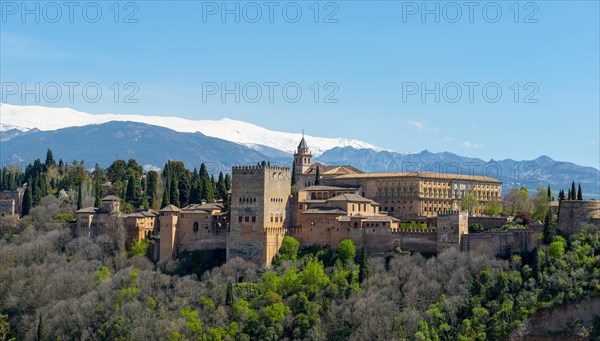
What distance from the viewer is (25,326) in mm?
66375

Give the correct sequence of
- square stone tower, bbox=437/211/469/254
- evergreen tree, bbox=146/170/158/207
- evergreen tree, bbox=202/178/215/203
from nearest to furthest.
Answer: square stone tower, bbox=437/211/469/254
evergreen tree, bbox=202/178/215/203
evergreen tree, bbox=146/170/158/207

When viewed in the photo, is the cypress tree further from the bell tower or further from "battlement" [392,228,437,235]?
"battlement" [392,228,437,235]

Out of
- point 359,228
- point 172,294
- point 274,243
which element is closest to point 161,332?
point 172,294

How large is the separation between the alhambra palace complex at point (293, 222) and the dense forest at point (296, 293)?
110cm

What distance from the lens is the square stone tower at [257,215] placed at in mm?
66625

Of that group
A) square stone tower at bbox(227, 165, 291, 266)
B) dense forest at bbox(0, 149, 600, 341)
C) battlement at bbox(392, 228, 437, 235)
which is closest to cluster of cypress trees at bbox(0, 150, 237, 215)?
square stone tower at bbox(227, 165, 291, 266)

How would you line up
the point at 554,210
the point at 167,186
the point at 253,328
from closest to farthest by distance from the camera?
the point at 253,328 → the point at 554,210 → the point at 167,186

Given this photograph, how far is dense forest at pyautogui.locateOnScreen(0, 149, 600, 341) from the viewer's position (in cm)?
5684

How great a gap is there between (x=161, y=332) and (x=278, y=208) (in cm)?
1374

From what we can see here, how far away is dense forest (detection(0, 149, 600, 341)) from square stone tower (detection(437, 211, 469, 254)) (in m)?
1.30

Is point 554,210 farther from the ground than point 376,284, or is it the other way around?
point 554,210

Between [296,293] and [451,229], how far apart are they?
38.6 feet

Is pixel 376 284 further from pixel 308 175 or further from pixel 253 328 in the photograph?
pixel 308 175

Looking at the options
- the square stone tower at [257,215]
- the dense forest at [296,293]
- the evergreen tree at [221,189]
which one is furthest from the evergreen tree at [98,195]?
the square stone tower at [257,215]
